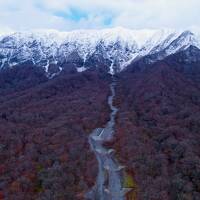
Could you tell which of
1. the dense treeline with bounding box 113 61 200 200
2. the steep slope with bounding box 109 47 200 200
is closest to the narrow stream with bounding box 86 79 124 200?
the steep slope with bounding box 109 47 200 200

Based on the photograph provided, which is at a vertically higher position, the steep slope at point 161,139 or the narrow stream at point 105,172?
the steep slope at point 161,139

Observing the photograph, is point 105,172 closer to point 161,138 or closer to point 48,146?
point 48,146

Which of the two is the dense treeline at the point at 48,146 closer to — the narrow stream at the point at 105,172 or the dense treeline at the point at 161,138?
the narrow stream at the point at 105,172

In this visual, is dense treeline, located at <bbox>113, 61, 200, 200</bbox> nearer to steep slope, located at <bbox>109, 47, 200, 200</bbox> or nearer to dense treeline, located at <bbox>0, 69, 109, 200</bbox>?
steep slope, located at <bbox>109, 47, 200, 200</bbox>

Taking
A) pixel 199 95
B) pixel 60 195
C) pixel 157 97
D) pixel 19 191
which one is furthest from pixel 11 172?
pixel 199 95

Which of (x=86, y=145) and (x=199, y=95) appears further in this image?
(x=199, y=95)

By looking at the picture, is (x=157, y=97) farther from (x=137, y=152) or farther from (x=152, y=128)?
(x=137, y=152)

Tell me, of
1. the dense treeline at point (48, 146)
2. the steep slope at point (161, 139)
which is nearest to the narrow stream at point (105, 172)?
the dense treeline at point (48, 146)
